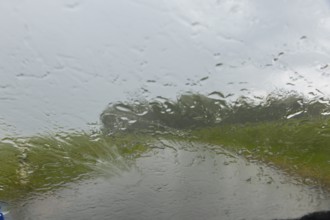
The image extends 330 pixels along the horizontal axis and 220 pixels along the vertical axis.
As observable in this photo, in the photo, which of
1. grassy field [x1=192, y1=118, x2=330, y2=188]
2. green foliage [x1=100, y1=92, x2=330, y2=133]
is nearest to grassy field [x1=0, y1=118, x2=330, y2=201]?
grassy field [x1=192, y1=118, x2=330, y2=188]

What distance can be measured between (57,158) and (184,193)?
2391mm

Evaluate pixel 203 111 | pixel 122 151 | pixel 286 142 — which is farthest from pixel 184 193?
pixel 286 142

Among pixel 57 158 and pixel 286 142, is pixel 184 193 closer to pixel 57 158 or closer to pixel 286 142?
pixel 286 142

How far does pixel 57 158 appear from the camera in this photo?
932 centimetres

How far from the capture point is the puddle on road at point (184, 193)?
854 centimetres

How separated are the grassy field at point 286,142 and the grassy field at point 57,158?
1352 millimetres

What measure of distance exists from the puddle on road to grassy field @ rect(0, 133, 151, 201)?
0.19 m

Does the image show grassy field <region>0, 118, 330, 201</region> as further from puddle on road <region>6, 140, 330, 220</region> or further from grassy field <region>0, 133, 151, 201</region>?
puddle on road <region>6, 140, 330, 220</region>

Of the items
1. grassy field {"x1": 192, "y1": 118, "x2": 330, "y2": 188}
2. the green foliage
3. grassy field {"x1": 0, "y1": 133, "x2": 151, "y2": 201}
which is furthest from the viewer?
grassy field {"x1": 192, "y1": 118, "x2": 330, "y2": 188}

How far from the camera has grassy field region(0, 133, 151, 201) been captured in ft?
29.8

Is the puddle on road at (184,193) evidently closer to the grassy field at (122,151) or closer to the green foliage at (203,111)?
the grassy field at (122,151)

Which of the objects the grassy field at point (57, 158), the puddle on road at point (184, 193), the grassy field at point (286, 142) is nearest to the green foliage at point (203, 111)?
the grassy field at point (286, 142)

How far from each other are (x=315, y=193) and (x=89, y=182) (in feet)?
13.0

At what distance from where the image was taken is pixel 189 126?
29.7 feet
